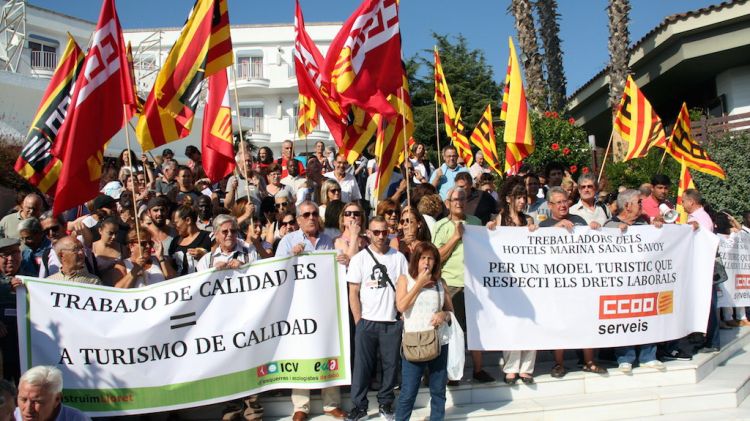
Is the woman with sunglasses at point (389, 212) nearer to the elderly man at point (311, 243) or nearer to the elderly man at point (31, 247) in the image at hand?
the elderly man at point (311, 243)

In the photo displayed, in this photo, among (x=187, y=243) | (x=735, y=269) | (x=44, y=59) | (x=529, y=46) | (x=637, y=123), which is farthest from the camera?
(x=44, y=59)

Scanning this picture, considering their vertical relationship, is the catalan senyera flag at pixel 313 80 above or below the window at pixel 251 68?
below

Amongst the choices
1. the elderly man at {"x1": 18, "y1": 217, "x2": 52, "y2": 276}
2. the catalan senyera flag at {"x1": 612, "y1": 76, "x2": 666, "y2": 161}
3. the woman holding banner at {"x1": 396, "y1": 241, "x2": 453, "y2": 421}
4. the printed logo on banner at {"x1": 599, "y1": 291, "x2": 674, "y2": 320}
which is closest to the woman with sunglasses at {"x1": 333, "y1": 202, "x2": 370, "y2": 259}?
the woman holding banner at {"x1": 396, "y1": 241, "x2": 453, "y2": 421}

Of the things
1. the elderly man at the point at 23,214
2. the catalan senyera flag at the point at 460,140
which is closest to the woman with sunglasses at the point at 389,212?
the elderly man at the point at 23,214

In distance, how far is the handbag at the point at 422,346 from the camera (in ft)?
19.1

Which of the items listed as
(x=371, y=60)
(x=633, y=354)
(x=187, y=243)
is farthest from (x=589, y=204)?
(x=187, y=243)

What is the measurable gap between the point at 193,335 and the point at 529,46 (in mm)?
16585

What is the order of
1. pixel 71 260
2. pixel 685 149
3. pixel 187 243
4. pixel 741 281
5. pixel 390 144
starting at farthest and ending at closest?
pixel 685 149, pixel 741 281, pixel 390 144, pixel 187 243, pixel 71 260

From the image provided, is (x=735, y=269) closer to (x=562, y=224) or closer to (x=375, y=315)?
(x=562, y=224)

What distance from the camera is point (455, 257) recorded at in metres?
7.11

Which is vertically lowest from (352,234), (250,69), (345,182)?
(352,234)

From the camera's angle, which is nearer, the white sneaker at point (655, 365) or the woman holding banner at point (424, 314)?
the woman holding banner at point (424, 314)

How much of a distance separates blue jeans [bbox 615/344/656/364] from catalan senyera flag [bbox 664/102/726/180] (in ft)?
13.5

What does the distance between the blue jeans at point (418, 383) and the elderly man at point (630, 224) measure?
2.47 meters
